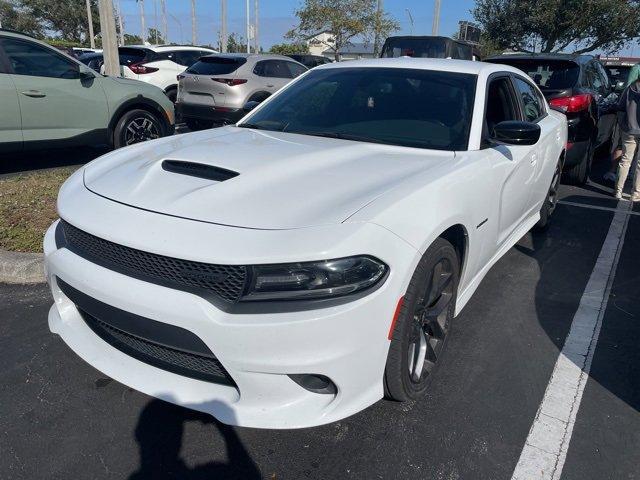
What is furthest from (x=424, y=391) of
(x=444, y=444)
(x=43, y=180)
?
(x=43, y=180)

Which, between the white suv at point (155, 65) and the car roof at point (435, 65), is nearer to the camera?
the car roof at point (435, 65)

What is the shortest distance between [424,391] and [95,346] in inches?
60.9

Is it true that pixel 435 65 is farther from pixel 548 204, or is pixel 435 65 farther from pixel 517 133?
pixel 548 204

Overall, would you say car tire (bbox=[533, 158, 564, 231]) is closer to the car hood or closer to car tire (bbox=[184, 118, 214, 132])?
the car hood

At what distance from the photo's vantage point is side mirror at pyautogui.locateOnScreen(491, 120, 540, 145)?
10.3 ft

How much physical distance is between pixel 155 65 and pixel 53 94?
5968 mm

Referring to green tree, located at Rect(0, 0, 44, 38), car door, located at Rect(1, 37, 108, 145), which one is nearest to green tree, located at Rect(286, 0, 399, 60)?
car door, located at Rect(1, 37, 108, 145)

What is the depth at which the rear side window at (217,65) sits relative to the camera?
9.87 meters

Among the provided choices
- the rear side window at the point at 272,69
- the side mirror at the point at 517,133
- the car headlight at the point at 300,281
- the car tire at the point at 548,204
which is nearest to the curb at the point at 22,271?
the car headlight at the point at 300,281

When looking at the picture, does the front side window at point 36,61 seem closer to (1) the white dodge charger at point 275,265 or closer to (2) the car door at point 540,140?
(1) the white dodge charger at point 275,265

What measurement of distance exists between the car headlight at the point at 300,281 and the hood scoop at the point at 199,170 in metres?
0.66

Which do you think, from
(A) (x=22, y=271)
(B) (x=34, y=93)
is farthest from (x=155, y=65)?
(A) (x=22, y=271)

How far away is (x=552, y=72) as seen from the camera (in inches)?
280

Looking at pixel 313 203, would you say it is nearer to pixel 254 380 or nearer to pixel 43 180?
pixel 254 380
